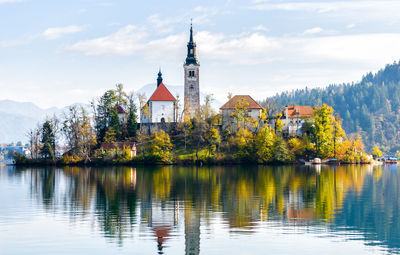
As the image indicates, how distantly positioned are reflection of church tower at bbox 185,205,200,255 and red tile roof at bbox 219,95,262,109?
262 ft

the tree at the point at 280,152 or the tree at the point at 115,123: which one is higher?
the tree at the point at 115,123

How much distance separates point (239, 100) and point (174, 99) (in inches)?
600

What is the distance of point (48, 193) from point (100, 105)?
7018cm

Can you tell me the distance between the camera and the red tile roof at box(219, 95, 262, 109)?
4621 inches

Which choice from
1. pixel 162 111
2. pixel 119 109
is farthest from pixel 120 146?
pixel 162 111

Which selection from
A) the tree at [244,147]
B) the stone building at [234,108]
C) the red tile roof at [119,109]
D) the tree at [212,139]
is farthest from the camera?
the red tile roof at [119,109]

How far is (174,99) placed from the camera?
122750 mm

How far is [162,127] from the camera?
120 m

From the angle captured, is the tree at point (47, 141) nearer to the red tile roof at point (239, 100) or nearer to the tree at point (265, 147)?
the red tile roof at point (239, 100)

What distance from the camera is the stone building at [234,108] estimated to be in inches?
4609

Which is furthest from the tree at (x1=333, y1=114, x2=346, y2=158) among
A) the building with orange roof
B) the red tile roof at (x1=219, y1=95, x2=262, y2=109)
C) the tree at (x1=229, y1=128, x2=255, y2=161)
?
the building with orange roof

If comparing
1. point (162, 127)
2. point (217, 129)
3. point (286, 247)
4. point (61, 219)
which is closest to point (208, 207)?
point (61, 219)

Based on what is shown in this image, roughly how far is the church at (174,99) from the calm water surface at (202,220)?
229ft

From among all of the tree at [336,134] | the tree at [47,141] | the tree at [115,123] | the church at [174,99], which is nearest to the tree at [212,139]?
the church at [174,99]
